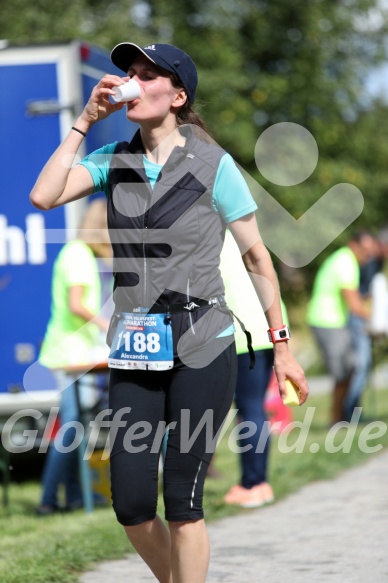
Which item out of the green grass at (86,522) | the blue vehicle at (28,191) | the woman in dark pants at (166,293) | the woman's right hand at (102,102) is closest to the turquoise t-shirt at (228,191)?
the woman in dark pants at (166,293)

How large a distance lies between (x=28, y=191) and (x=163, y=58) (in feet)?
14.9

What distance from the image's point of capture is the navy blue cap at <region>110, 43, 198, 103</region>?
13.0 feet

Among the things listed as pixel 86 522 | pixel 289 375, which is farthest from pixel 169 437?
pixel 86 522

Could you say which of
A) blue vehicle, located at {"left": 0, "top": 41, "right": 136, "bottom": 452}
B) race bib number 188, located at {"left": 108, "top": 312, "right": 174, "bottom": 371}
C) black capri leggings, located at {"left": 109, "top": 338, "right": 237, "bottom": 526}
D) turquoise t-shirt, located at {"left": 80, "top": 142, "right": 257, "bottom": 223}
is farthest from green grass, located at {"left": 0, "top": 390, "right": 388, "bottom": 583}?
turquoise t-shirt, located at {"left": 80, "top": 142, "right": 257, "bottom": 223}

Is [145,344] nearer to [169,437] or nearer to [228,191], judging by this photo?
[169,437]

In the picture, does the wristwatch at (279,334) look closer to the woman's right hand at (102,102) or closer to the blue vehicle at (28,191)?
the woman's right hand at (102,102)

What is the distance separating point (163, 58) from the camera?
3971mm

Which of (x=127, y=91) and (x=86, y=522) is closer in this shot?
(x=127, y=91)

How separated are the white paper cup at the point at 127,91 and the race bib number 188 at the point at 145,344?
0.73 metres

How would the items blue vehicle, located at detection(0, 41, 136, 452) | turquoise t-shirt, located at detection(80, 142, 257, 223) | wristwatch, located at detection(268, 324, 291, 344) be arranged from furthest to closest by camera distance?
blue vehicle, located at detection(0, 41, 136, 452)
wristwatch, located at detection(268, 324, 291, 344)
turquoise t-shirt, located at detection(80, 142, 257, 223)

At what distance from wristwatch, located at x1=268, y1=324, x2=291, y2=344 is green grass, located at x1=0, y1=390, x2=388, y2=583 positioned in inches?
64.6

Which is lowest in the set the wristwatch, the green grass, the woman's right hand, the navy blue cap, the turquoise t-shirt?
the green grass

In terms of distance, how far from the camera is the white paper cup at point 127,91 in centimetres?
387

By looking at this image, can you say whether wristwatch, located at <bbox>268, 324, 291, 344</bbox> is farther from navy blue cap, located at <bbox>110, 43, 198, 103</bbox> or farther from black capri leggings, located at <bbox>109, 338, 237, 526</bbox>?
navy blue cap, located at <bbox>110, 43, 198, 103</bbox>
